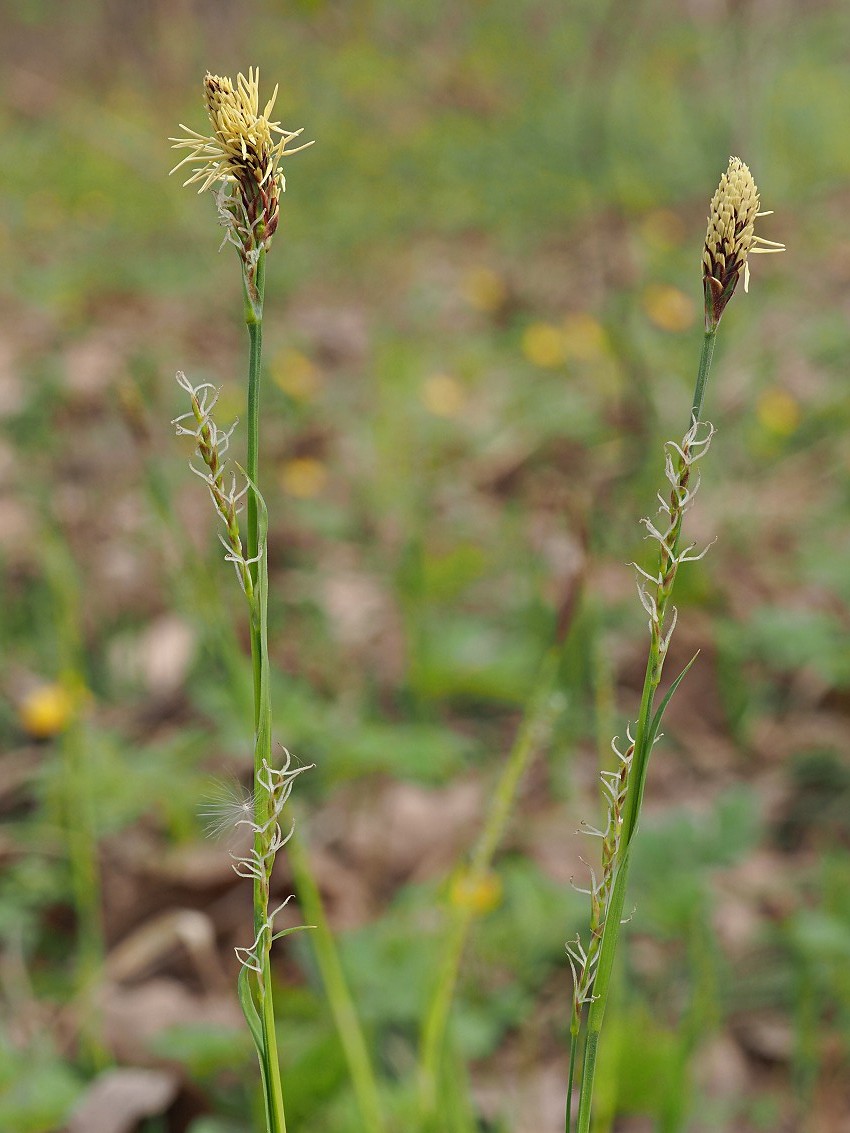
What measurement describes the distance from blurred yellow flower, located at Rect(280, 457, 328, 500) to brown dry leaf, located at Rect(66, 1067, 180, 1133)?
5.00 feet

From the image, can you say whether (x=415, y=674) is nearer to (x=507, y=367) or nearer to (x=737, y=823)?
(x=737, y=823)

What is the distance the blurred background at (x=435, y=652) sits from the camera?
113cm

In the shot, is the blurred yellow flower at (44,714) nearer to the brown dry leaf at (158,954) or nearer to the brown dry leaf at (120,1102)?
the brown dry leaf at (158,954)

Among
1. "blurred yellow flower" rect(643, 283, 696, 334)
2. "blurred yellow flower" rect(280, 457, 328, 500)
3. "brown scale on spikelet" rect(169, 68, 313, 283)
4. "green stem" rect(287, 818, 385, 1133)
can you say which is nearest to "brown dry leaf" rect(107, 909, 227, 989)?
"green stem" rect(287, 818, 385, 1133)

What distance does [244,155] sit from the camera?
1.17 feet

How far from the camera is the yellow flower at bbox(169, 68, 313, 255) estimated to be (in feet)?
1.16

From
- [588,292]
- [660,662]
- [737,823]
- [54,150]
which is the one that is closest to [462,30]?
[54,150]

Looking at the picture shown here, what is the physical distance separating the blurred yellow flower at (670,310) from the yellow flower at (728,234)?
9.33 feet

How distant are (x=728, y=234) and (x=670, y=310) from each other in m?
2.91

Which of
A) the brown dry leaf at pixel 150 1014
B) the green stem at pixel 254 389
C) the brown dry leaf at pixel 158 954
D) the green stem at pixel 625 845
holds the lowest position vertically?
the brown dry leaf at pixel 150 1014

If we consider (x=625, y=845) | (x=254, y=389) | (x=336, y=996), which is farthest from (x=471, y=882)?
(x=254, y=389)

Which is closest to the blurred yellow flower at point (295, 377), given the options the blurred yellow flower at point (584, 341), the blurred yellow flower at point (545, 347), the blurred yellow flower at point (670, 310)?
the blurred yellow flower at point (545, 347)

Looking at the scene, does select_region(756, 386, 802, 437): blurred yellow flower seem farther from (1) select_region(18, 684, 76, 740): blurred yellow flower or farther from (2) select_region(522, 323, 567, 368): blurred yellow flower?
(1) select_region(18, 684, 76, 740): blurred yellow flower

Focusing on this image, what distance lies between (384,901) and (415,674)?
39 centimetres
